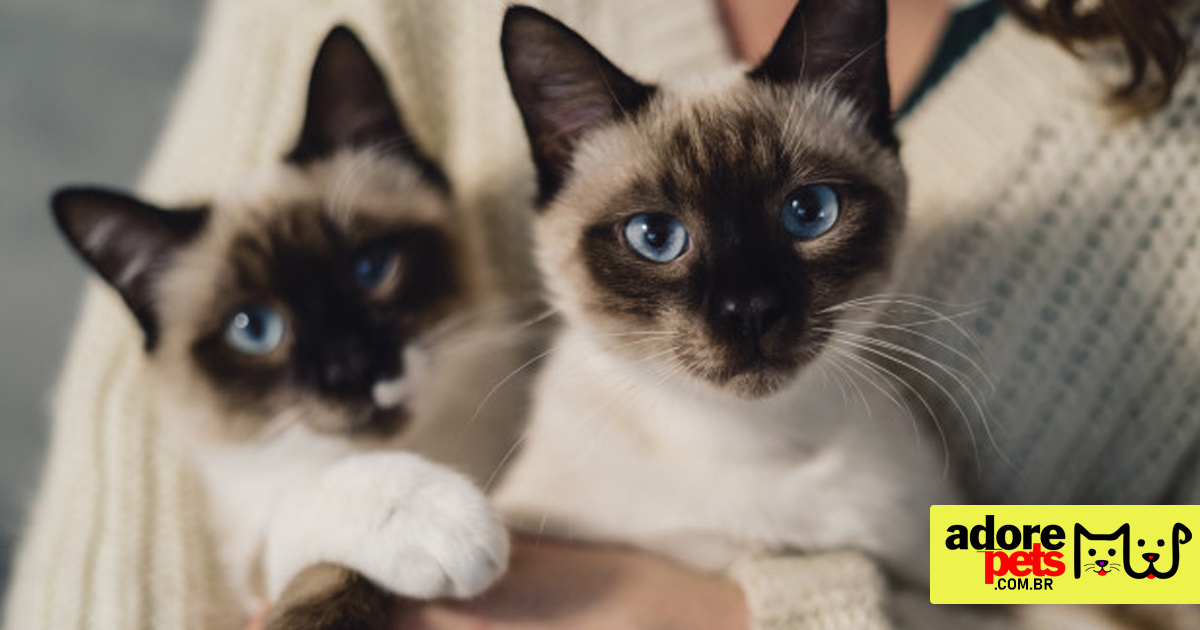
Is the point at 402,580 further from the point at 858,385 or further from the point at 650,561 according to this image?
the point at 858,385

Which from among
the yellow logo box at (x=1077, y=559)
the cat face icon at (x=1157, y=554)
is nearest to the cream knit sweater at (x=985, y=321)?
the yellow logo box at (x=1077, y=559)

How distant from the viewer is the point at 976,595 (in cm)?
92

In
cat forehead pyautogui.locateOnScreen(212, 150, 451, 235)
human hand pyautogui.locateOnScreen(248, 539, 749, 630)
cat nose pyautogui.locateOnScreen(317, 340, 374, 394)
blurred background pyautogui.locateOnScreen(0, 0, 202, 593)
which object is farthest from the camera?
blurred background pyautogui.locateOnScreen(0, 0, 202, 593)

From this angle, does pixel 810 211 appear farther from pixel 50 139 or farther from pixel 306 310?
pixel 50 139

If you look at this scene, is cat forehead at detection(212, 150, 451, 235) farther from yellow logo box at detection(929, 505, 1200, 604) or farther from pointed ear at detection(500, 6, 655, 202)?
yellow logo box at detection(929, 505, 1200, 604)

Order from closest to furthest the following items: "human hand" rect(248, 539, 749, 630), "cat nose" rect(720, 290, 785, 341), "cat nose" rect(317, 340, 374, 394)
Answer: "cat nose" rect(720, 290, 785, 341) < "human hand" rect(248, 539, 749, 630) < "cat nose" rect(317, 340, 374, 394)

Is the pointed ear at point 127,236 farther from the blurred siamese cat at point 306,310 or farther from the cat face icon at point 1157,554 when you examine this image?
the cat face icon at point 1157,554

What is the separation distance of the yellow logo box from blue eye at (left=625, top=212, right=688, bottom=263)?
43cm

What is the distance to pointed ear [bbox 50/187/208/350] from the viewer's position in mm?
1062

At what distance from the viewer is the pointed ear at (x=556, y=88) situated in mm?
812

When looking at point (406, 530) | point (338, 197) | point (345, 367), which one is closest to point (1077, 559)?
point (406, 530)

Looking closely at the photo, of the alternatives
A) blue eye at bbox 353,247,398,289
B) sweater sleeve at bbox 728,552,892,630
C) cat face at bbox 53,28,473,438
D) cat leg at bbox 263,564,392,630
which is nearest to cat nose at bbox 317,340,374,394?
cat face at bbox 53,28,473,438

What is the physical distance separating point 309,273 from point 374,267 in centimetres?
8

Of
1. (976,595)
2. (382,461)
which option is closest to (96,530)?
(382,461)
